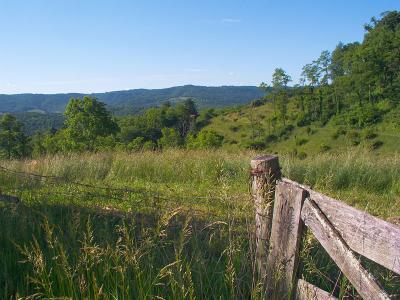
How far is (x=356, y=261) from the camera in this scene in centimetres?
212

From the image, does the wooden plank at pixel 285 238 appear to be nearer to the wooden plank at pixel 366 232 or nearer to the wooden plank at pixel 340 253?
the wooden plank at pixel 340 253

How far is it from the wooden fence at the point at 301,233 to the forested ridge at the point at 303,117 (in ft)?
164

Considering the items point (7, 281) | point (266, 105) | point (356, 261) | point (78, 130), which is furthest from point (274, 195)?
point (266, 105)

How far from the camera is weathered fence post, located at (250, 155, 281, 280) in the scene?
283 cm

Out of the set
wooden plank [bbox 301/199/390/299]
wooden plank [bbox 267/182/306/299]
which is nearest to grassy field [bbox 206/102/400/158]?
wooden plank [bbox 267/182/306/299]

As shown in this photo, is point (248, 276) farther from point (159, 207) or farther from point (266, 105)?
point (266, 105)

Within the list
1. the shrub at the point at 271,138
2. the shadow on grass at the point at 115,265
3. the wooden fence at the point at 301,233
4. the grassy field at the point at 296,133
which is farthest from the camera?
the shrub at the point at 271,138

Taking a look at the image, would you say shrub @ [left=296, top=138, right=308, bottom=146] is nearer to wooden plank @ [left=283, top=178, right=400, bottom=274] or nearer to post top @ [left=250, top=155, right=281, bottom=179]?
post top @ [left=250, top=155, right=281, bottom=179]

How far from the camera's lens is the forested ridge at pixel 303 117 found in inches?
2350

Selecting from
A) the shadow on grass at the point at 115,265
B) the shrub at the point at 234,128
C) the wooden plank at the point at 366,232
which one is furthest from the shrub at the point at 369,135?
the wooden plank at the point at 366,232

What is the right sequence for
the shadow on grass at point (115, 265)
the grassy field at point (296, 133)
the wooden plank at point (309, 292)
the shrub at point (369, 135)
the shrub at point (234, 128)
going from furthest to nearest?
1. the shrub at point (234, 128)
2. the shrub at point (369, 135)
3. the grassy field at point (296, 133)
4. the wooden plank at point (309, 292)
5. the shadow on grass at point (115, 265)

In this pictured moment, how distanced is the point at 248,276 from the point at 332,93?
88.8 meters

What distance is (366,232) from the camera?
6.74ft

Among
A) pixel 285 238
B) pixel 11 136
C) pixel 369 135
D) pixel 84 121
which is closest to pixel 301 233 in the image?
pixel 285 238
